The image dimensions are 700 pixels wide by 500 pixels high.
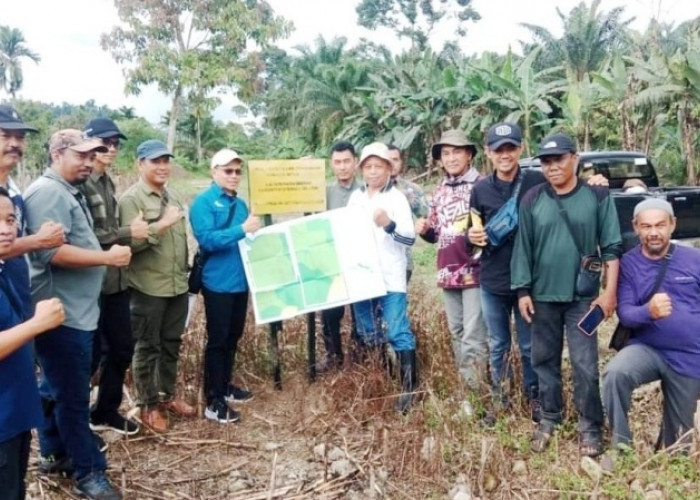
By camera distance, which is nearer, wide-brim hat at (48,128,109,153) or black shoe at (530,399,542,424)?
wide-brim hat at (48,128,109,153)

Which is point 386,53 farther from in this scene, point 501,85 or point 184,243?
point 184,243

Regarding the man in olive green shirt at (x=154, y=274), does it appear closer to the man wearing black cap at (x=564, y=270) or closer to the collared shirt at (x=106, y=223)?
the collared shirt at (x=106, y=223)

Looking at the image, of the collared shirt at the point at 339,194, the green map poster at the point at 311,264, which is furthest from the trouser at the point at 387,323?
the collared shirt at the point at 339,194

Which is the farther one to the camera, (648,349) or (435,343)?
(435,343)

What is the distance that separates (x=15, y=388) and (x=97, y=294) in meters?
0.98

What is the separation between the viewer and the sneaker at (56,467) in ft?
11.4

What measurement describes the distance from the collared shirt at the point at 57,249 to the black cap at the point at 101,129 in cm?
49

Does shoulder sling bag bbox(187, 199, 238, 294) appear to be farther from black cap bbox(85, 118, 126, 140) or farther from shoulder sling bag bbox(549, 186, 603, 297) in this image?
shoulder sling bag bbox(549, 186, 603, 297)

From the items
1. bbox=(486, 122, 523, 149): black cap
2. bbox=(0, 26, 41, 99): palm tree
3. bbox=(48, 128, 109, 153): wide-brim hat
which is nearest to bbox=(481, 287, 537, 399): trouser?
bbox=(486, 122, 523, 149): black cap

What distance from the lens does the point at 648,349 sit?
3.43 m

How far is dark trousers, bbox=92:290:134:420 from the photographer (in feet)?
12.4

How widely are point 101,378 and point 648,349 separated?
3001 millimetres

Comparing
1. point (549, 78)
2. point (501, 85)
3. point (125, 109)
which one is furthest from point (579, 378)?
point (125, 109)

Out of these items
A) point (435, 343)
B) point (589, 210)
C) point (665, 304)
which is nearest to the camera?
point (665, 304)
